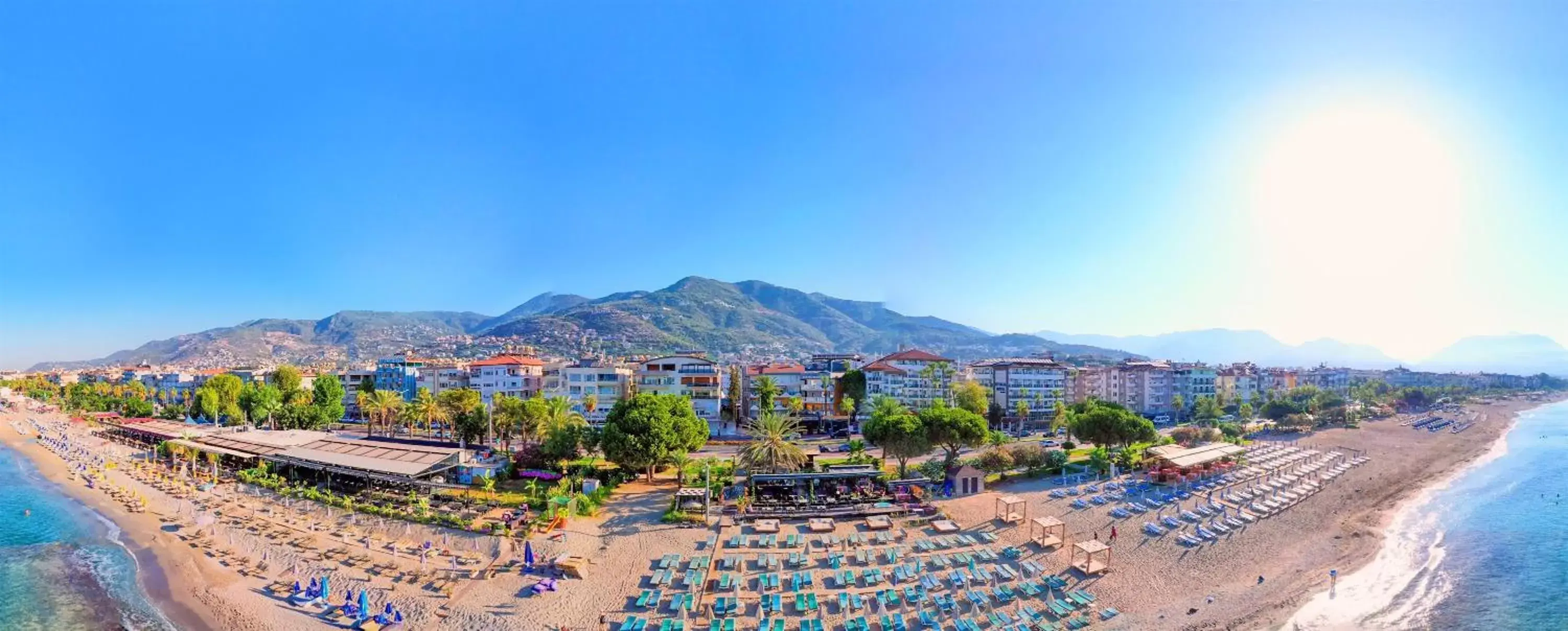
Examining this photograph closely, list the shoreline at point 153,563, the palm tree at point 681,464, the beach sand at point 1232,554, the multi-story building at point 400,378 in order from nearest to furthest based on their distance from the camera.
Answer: the beach sand at point 1232,554 → the shoreline at point 153,563 → the palm tree at point 681,464 → the multi-story building at point 400,378

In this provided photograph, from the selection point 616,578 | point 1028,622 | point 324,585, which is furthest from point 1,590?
point 1028,622

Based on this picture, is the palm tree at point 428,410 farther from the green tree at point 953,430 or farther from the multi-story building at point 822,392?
the green tree at point 953,430

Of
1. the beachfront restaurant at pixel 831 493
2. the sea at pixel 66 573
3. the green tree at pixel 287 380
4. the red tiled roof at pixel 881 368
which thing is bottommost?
the sea at pixel 66 573

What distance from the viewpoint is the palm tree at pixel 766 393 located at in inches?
2795

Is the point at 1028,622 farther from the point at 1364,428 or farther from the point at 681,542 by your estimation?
the point at 1364,428

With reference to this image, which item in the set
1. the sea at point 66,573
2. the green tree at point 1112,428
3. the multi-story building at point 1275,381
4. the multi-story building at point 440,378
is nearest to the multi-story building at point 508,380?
the multi-story building at point 440,378

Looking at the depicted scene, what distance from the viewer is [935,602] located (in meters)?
24.0

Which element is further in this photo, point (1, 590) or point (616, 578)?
point (1, 590)

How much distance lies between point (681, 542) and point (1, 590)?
30.1m

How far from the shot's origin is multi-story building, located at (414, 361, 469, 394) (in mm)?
87438

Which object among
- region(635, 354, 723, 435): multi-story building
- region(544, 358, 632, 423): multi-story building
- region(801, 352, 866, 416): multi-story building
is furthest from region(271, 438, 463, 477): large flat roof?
region(801, 352, 866, 416): multi-story building

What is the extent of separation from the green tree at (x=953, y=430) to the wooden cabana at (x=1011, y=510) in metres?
6.78

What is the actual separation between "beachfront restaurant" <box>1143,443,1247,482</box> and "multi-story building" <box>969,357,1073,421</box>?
33712mm

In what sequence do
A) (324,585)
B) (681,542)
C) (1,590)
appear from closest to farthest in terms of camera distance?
1. (324,585)
2. (1,590)
3. (681,542)
